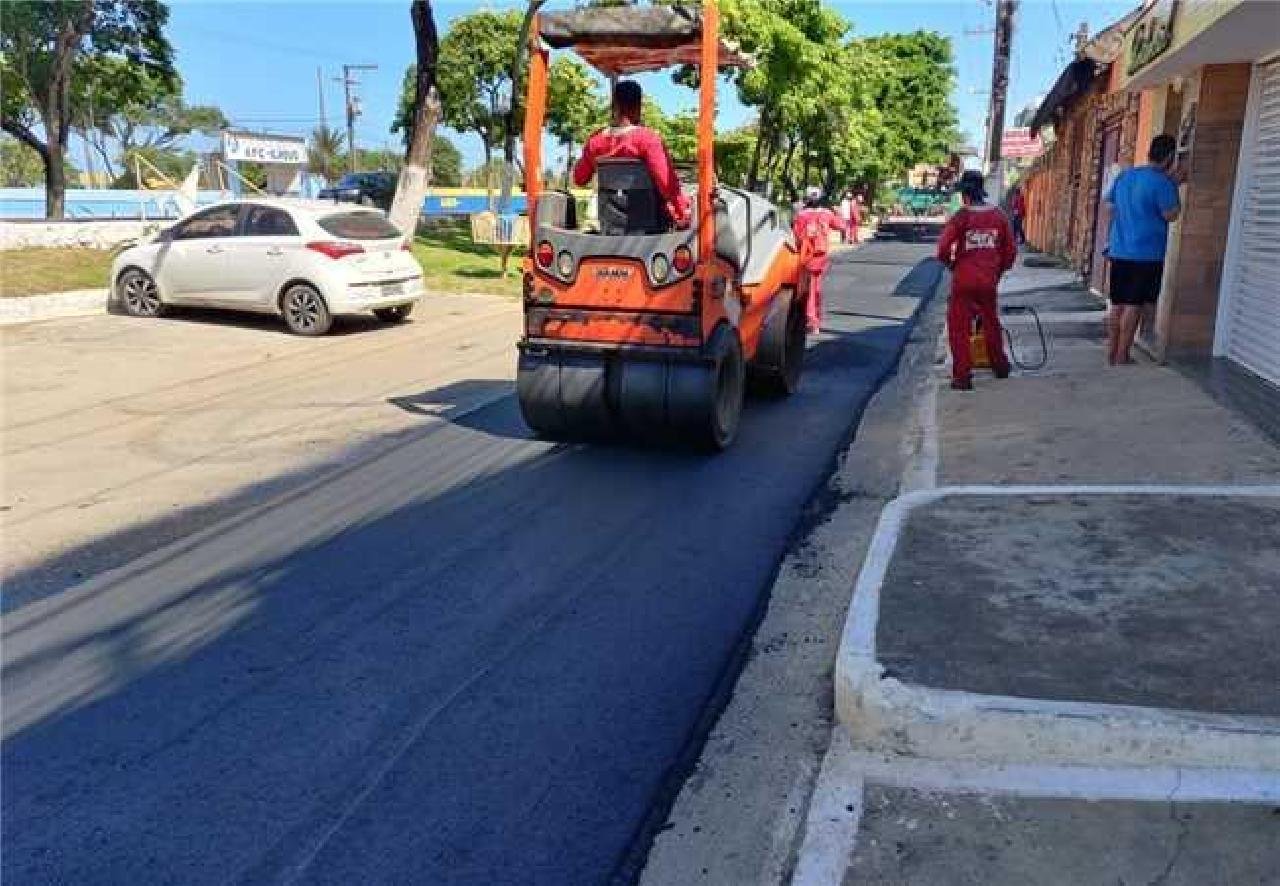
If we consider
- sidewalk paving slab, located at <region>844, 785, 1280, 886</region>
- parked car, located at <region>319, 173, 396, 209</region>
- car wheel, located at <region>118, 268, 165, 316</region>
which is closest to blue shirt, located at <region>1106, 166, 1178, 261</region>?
sidewalk paving slab, located at <region>844, 785, 1280, 886</region>

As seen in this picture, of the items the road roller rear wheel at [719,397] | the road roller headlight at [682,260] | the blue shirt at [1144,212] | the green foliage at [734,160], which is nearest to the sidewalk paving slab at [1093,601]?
the road roller rear wheel at [719,397]

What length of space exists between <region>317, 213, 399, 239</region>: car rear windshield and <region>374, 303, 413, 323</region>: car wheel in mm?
1156

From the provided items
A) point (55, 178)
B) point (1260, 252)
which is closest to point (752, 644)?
point (1260, 252)

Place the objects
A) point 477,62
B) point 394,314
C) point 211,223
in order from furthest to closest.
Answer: point 477,62 < point 394,314 < point 211,223

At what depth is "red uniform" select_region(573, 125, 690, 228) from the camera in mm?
6922

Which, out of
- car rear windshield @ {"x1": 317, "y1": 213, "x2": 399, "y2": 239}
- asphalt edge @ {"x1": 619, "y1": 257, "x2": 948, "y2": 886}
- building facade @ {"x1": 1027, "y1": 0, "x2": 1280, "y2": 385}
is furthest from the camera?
car rear windshield @ {"x1": 317, "y1": 213, "x2": 399, "y2": 239}

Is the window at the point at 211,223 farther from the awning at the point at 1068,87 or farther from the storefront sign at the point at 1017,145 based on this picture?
the storefront sign at the point at 1017,145

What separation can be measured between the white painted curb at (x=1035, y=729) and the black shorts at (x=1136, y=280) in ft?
22.0

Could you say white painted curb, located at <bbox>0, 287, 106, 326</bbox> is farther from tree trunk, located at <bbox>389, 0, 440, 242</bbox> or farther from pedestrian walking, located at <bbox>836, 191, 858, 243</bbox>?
pedestrian walking, located at <bbox>836, 191, 858, 243</bbox>

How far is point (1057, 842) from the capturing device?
108 inches

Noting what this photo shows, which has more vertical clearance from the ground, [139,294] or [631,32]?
[631,32]

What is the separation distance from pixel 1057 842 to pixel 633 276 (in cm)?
487

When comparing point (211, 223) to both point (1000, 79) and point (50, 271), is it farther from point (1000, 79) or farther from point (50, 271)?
point (1000, 79)

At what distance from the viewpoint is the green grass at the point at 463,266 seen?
60.7 feet
